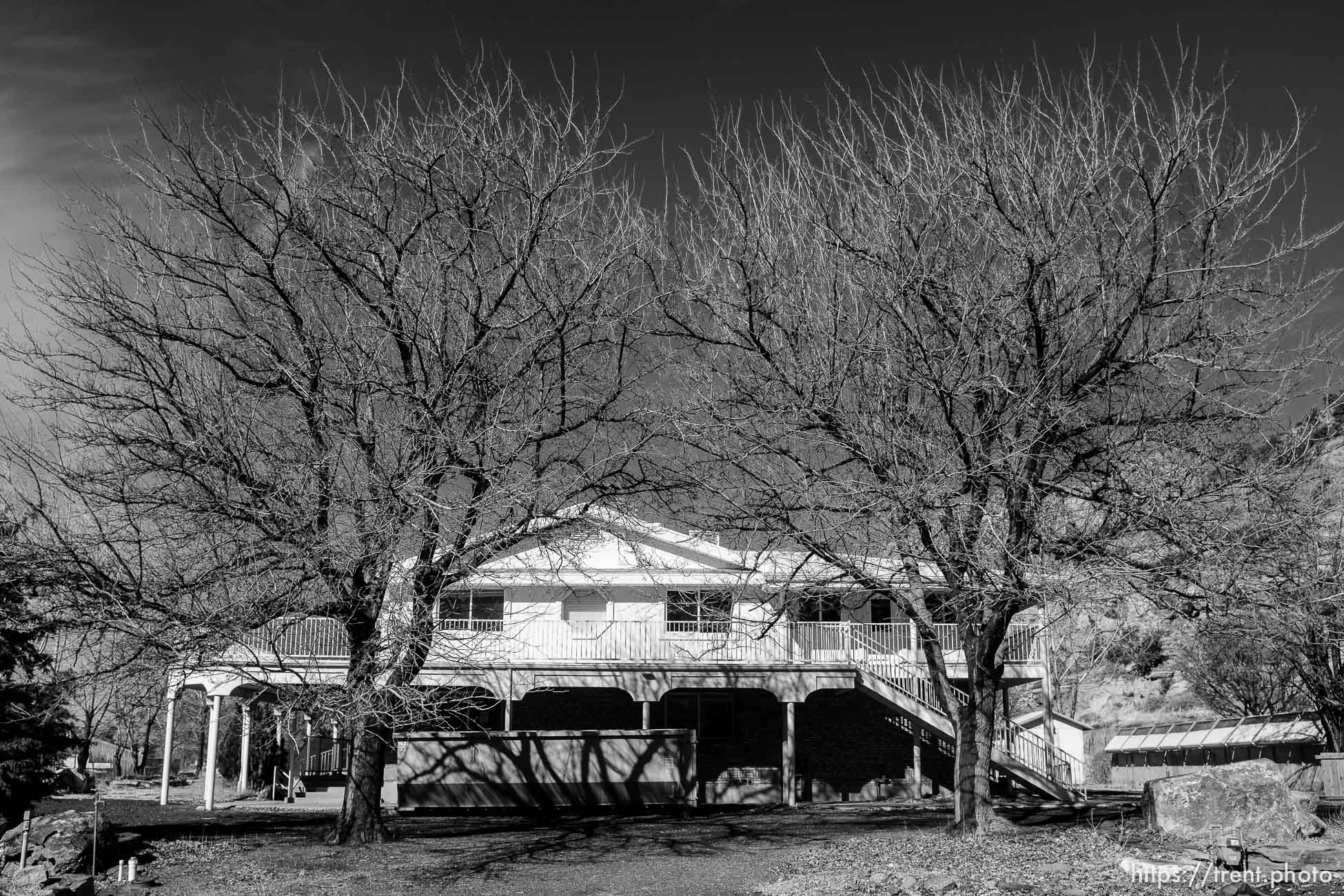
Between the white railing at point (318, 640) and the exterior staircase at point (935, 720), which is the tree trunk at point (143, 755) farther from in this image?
the exterior staircase at point (935, 720)

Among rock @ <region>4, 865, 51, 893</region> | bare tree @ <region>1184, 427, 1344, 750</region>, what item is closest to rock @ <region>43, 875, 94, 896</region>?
rock @ <region>4, 865, 51, 893</region>

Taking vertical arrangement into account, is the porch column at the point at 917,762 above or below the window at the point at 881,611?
below

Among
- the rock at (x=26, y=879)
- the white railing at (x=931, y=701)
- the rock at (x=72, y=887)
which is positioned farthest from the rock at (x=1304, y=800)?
the rock at (x=26, y=879)

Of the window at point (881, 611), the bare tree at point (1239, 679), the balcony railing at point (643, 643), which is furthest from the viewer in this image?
the bare tree at point (1239, 679)

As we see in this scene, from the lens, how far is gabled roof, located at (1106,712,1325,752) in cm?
3606

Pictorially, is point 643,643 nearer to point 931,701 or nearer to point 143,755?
point 931,701

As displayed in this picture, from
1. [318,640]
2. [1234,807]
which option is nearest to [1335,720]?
[1234,807]

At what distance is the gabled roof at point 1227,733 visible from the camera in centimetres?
3606

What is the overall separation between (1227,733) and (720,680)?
74.9 ft

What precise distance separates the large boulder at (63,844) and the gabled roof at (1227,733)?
98.2 feet

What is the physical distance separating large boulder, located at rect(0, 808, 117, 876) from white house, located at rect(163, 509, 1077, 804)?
7.66m

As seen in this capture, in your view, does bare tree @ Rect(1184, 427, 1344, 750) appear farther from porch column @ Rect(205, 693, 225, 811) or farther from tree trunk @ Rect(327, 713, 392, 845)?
porch column @ Rect(205, 693, 225, 811)

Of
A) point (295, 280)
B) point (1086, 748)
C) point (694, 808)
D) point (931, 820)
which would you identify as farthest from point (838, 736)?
point (1086, 748)

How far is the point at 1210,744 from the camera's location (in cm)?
3853
